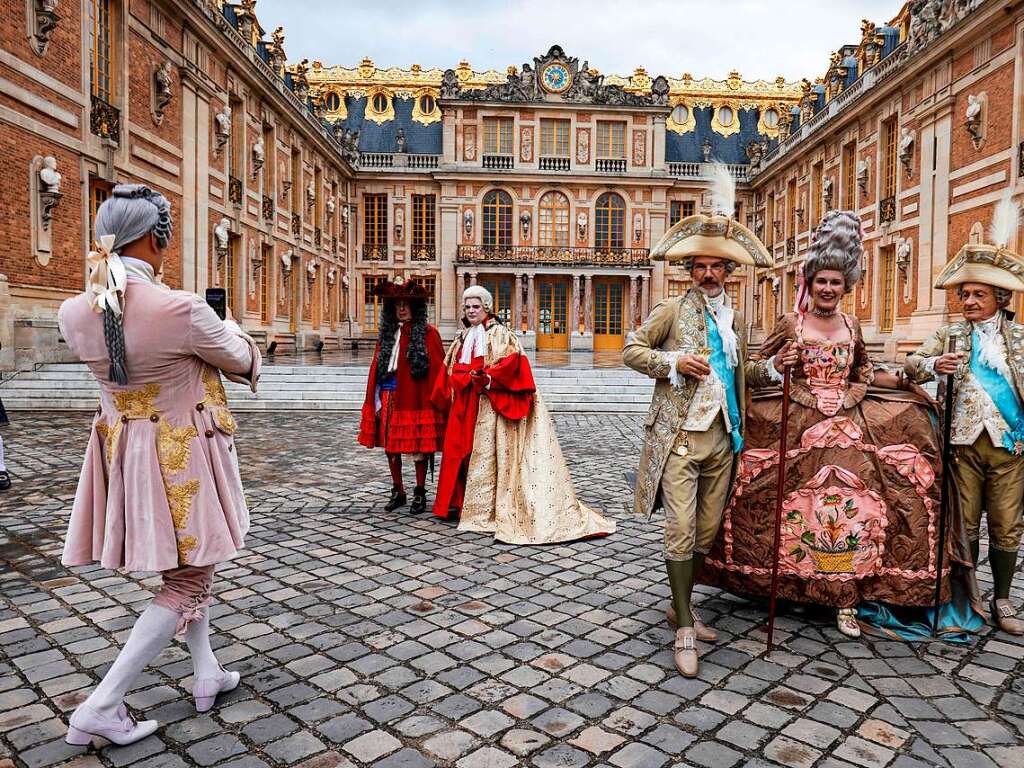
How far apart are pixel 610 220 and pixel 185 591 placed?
3533cm

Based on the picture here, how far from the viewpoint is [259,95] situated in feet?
78.2

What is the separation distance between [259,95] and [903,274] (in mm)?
20071

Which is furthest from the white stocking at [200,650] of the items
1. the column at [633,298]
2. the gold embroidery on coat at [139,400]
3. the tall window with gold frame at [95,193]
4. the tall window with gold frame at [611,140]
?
the tall window with gold frame at [611,140]

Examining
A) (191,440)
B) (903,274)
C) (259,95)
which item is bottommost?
(191,440)

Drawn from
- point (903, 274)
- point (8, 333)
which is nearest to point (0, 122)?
point (8, 333)

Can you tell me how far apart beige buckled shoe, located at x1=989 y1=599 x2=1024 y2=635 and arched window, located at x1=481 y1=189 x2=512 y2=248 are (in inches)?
1321

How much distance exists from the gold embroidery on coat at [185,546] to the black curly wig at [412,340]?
11.6 feet

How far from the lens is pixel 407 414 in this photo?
621 centimetres

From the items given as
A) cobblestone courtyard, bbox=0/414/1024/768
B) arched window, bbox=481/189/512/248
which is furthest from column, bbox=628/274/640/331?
cobblestone courtyard, bbox=0/414/1024/768

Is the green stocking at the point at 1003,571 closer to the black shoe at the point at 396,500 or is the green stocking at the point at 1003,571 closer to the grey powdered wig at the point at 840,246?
the grey powdered wig at the point at 840,246

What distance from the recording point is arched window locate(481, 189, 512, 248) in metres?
36.4

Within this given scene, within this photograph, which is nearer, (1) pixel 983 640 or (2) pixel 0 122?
(1) pixel 983 640

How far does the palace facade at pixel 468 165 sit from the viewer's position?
14.9 meters

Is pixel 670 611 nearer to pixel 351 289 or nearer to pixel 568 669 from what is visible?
pixel 568 669
